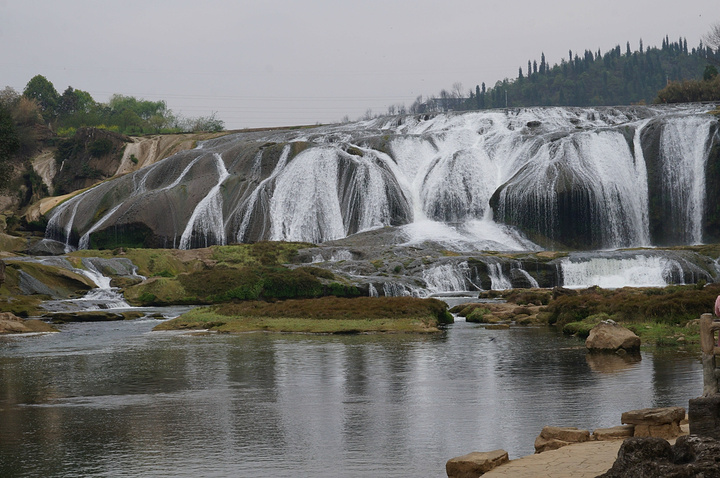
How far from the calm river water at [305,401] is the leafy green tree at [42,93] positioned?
12788cm

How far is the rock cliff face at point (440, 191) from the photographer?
63188 mm

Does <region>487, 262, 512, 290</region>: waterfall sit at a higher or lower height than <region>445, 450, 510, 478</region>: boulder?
lower

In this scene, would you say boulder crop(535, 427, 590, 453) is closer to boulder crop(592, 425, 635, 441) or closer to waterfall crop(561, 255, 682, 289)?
boulder crop(592, 425, 635, 441)

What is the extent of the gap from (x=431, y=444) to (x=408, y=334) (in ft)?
52.3

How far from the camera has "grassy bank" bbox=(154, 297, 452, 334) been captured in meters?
29.5

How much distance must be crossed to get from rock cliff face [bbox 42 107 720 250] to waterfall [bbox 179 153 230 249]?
4.0 inches

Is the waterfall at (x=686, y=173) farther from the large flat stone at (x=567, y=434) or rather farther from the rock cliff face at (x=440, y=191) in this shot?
the large flat stone at (x=567, y=434)

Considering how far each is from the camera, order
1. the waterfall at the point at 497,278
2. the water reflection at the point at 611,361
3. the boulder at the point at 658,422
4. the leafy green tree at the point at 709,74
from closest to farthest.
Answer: the boulder at the point at 658,422 < the water reflection at the point at 611,361 < the waterfall at the point at 497,278 < the leafy green tree at the point at 709,74

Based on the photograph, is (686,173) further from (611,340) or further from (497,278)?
(611,340)

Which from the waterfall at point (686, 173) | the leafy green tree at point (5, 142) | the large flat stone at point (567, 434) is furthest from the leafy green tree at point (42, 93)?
the large flat stone at point (567, 434)

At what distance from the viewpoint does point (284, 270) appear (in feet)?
144

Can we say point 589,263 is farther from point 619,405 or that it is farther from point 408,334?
point 619,405

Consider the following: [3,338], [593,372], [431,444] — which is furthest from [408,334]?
[431,444]

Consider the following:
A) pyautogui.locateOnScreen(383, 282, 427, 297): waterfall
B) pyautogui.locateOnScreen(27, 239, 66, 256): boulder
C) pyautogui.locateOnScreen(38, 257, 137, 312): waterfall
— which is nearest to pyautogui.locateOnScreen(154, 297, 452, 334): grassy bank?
pyautogui.locateOnScreen(383, 282, 427, 297): waterfall
